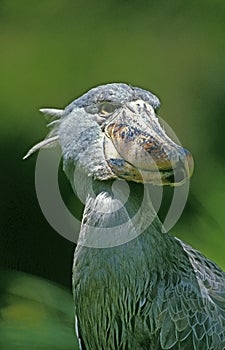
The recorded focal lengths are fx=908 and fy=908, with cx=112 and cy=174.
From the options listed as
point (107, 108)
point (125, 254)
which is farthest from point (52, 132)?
point (125, 254)

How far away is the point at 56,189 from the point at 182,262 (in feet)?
1.15

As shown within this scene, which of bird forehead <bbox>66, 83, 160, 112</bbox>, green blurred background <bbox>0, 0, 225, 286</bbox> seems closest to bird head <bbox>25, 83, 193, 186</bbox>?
bird forehead <bbox>66, 83, 160, 112</bbox>

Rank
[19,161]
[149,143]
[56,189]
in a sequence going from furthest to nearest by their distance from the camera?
[19,161] < [56,189] < [149,143]

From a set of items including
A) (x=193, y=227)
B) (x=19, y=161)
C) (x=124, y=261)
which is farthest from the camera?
(x=19, y=161)

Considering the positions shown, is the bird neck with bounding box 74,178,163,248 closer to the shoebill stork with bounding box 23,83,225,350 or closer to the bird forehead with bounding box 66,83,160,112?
the shoebill stork with bounding box 23,83,225,350

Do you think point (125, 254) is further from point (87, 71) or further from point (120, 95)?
point (87, 71)

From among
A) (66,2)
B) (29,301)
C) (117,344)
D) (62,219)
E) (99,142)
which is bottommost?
(29,301)

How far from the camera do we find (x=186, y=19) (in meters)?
2.76

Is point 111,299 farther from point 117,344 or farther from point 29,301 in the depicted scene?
point 29,301

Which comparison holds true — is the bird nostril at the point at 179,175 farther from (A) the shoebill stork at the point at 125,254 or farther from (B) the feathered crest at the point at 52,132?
(B) the feathered crest at the point at 52,132

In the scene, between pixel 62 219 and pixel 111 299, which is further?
pixel 62 219

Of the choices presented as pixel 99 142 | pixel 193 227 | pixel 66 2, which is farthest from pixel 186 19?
pixel 99 142

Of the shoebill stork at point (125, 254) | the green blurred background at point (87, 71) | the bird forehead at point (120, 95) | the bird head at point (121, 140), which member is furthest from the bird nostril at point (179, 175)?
the green blurred background at point (87, 71)

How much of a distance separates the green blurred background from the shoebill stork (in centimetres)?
83
